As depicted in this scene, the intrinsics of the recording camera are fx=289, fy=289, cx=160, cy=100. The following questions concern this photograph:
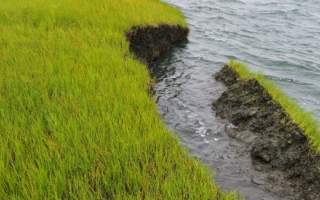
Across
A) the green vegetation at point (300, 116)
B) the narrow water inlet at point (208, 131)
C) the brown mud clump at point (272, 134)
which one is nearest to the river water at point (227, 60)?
the narrow water inlet at point (208, 131)

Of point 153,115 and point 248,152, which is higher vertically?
point 153,115

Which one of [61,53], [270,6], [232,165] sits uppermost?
[270,6]

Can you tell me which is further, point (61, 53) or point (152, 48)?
point (152, 48)

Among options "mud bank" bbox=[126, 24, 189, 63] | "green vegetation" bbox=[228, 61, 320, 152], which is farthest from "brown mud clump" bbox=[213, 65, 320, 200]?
"mud bank" bbox=[126, 24, 189, 63]

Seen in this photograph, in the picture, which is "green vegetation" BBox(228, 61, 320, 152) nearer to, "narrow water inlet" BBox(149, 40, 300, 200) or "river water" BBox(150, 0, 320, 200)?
"narrow water inlet" BBox(149, 40, 300, 200)

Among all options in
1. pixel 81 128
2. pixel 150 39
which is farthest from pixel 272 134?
pixel 150 39

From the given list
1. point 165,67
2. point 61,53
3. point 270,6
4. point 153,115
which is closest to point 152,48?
point 165,67

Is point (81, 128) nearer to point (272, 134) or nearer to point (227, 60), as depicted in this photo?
point (272, 134)

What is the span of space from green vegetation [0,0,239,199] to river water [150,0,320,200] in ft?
2.64

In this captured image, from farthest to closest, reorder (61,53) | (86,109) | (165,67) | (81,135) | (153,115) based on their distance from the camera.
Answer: (165,67), (61,53), (153,115), (86,109), (81,135)

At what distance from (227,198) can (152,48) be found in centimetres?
539

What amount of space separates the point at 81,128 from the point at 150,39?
4.52 meters

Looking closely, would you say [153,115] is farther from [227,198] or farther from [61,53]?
[61,53]

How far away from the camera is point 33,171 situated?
96.5 inches
